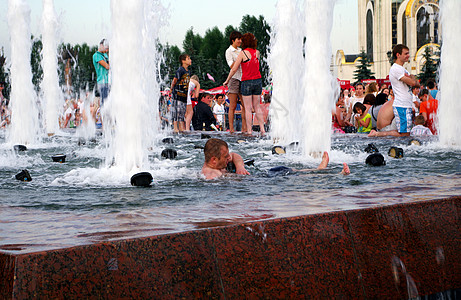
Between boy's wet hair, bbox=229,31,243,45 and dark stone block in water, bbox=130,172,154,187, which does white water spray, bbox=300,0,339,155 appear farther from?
boy's wet hair, bbox=229,31,243,45

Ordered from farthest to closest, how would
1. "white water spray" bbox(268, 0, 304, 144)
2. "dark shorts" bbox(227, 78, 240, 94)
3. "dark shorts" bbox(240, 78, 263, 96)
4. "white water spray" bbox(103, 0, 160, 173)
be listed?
"white water spray" bbox(268, 0, 304, 144) < "dark shorts" bbox(227, 78, 240, 94) < "dark shorts" bbox(240, 78, 263, 96) < "white water spray" bbox(103, 0, 160, 173)

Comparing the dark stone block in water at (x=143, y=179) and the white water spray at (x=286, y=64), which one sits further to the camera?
the white water spray at (x=286, y=64)

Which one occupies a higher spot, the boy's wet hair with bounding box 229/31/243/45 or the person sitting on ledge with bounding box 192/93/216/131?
the boy's wet hair with bounding box 229/31/243/45

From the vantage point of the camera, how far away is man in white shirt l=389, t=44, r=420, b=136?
942cm

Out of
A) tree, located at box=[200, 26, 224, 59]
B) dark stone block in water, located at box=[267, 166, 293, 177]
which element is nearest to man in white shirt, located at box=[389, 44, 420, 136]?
dark stone block in water, located at box=[267, 166, 293, 177]

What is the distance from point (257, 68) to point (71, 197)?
285 inches

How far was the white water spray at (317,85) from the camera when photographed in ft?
→ 24.5

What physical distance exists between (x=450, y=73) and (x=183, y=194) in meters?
5.54

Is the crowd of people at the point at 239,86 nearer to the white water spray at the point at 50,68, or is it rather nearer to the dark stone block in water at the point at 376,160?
the white water spray at the point at 50,68

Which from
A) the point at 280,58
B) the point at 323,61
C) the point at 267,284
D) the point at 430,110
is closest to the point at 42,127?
the point at 280,58

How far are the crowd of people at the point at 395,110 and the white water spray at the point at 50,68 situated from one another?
306 inches

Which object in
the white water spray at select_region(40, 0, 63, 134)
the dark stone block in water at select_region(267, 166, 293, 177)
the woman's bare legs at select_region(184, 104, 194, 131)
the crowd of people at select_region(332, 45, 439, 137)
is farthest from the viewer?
the white water spray at select_region(40, 0, 63, 134)

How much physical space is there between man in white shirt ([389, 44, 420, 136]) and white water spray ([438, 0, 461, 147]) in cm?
67

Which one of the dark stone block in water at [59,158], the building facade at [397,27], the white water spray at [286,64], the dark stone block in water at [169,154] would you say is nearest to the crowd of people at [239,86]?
the white water spray at [286,64]
